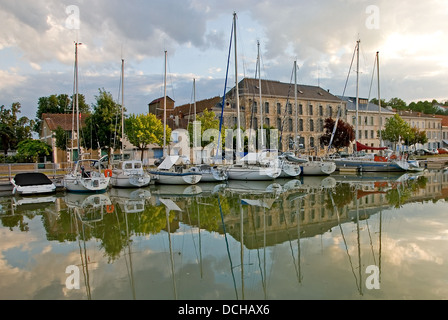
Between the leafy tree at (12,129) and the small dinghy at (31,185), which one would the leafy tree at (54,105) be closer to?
the leafy tree at (12,129)

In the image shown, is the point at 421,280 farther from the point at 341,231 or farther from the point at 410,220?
the point at 410,220

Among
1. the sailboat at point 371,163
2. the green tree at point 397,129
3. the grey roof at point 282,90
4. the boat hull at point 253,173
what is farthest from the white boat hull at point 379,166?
the green tree at point 397,129

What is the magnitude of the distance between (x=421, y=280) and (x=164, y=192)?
684 inches

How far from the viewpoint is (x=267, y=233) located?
1118cm

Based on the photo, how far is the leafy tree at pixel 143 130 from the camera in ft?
122

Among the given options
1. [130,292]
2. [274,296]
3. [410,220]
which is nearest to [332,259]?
[274,296]

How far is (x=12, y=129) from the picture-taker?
44.0 meters

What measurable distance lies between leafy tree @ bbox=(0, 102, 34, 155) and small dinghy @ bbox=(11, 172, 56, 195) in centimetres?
2503

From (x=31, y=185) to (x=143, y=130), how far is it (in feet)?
54.2

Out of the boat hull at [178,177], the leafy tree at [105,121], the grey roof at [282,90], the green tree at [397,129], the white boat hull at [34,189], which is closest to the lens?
the white boat hull at [34,189]

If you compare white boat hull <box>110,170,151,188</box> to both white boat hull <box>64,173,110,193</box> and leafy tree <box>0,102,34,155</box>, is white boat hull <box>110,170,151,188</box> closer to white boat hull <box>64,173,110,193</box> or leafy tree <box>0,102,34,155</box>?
white boat hull <box>64,173,110,193</box>

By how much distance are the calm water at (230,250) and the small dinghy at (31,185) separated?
474cm

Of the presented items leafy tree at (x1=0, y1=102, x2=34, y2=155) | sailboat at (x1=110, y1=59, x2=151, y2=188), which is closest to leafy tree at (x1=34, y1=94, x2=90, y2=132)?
leafy tree at (x1=0, y1=102, x2=34, y2=155)

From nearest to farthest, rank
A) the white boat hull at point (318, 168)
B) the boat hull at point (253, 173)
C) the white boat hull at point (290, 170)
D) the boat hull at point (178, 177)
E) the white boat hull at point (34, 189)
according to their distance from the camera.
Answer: the white boat hull at point (34, 189) < the boat hull at point (178, 177) < the boat hull at point (253, 173) < the white boat hull at point (290, 170) < the white boat hull at point (318, 168)
